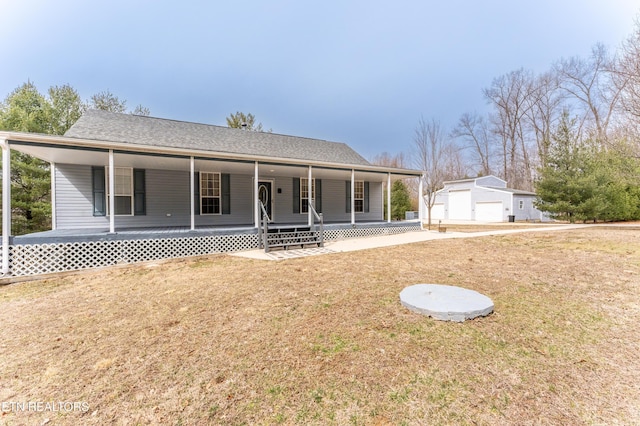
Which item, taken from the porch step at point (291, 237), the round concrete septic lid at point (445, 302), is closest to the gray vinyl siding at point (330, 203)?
the porch step at point (291, 237)

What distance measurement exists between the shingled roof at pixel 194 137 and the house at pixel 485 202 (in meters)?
16.5

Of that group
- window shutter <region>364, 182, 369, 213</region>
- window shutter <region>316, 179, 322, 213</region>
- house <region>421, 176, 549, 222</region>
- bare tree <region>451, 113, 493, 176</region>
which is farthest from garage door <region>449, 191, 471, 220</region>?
window shutter <region>316, 179, 322, 213</region>

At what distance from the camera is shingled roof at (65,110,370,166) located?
30.1 ft

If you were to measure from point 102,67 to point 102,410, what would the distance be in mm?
30244

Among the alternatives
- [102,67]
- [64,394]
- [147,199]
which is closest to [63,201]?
[147,199]

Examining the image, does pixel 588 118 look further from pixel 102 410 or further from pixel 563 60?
pixel 102 410

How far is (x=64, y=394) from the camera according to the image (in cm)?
231

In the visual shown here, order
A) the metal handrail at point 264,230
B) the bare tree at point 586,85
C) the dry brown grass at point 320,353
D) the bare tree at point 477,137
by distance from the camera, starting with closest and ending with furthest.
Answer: the dry brown grass at point 320,353
the metal handrail at point 264,230
the bare tree at point 586,85
the bare tree at point 477,137

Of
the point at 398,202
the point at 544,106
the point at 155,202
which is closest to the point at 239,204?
the point at 155,202

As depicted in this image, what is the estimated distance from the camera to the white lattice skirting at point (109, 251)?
6457 millimetres

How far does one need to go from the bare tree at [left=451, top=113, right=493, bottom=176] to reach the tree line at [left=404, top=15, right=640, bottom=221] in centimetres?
11

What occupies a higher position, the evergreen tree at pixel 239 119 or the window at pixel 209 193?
the evergreen tree at pixel 239 119

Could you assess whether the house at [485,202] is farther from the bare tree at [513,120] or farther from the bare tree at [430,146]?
the bare tree at [513,120]

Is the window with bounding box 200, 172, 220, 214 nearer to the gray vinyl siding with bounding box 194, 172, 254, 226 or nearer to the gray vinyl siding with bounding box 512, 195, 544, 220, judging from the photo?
the gray vinyl siding with bounding box 194, 172, 254, 226
